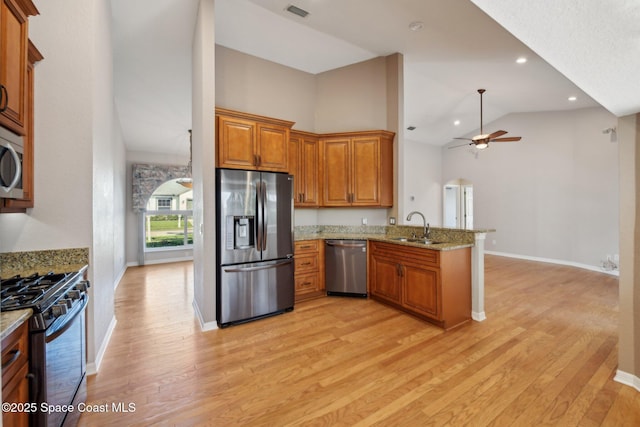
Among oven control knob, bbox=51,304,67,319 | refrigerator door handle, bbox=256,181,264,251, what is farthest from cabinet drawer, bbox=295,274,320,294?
oven control knob, bbox=51,304,67,319

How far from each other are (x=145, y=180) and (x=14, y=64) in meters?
5.39

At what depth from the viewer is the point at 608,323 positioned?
3160 millimetres

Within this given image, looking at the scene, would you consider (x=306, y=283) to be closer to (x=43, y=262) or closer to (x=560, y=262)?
(x=43, y=262)

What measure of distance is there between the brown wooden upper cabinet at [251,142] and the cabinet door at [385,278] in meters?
1.81

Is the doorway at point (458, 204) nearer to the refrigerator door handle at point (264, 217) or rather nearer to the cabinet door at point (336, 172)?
the cabinet door at point (336, 172)

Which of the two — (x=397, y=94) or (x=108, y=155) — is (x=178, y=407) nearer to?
(x=108, y=155)

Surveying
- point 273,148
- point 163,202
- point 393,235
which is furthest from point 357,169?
point 163,202

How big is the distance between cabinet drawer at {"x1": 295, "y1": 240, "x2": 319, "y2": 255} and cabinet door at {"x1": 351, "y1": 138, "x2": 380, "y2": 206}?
90cm

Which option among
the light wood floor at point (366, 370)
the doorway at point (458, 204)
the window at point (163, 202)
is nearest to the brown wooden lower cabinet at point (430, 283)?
the light wood floor at point (366, 370)

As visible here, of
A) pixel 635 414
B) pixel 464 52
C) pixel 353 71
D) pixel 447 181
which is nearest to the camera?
pixel 635 414

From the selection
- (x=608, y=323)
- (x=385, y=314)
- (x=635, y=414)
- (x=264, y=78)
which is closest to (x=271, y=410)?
(x=385, y=314)

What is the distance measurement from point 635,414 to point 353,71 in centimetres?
487

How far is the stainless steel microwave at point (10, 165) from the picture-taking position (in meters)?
Answer: 1.51

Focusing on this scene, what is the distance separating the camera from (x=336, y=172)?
14.4 feet
